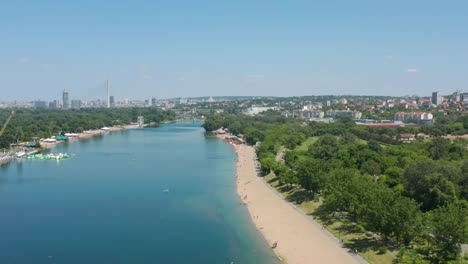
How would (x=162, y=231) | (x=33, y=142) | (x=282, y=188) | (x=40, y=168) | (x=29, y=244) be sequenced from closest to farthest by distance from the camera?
(x=29, y=244) < (x=162, y=231) < (x=282, y=188) < (x=40, y=168) < (x=33, y=142)

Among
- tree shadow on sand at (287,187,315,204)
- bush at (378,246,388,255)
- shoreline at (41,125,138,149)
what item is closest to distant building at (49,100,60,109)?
shoreline at (41,125,138,149)

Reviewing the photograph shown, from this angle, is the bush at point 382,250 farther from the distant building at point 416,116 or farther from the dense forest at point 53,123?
the distant building at point 416,116

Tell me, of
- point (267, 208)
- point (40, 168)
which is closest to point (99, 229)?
point (267, 208)

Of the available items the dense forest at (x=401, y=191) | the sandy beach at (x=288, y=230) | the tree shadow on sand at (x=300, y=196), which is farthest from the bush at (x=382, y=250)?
the tree shadow on sand at (x=300, y=196)

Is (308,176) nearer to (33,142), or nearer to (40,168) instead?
(40,168)

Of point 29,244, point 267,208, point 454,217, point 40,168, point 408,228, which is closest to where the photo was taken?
point 454,217

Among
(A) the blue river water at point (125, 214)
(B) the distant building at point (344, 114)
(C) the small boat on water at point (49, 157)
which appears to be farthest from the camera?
Result: (B) the distant building at point (344, 114)

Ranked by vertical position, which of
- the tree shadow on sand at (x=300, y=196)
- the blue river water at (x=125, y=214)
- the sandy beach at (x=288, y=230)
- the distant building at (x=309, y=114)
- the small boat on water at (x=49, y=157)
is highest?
the distant building at (x=309, y=114)
